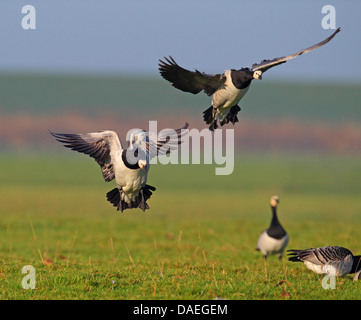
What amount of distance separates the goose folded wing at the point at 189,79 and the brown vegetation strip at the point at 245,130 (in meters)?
71.3

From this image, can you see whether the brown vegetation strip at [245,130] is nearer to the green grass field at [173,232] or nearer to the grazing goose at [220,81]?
the green grass field at [173,232]

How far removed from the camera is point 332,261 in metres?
11.6

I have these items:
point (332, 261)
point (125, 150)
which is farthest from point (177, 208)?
point (125, 150)

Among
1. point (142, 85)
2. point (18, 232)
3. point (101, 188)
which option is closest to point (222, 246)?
point (18, 232)

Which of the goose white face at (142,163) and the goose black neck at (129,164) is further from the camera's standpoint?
the goose black neck at (129,164)

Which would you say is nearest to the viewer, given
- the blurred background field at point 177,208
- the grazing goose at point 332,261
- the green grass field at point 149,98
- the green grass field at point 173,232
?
the green grass field at point 173,232

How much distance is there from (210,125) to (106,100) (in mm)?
90521

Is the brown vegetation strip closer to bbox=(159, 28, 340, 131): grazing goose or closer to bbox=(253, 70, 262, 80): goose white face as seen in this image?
bbox=(159, 28, 340, 131): grazing goose

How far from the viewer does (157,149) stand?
1118cm

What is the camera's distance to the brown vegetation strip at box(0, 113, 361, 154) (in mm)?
85000

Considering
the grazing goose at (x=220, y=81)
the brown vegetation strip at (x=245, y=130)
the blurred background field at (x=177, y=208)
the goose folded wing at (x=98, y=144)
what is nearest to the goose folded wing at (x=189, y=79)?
the grazing goose at (x=220, y=81)

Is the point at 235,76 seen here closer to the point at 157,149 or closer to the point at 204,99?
the point at 157,149

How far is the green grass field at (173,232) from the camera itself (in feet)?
33.9

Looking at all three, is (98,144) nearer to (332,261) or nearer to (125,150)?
(125,150)
